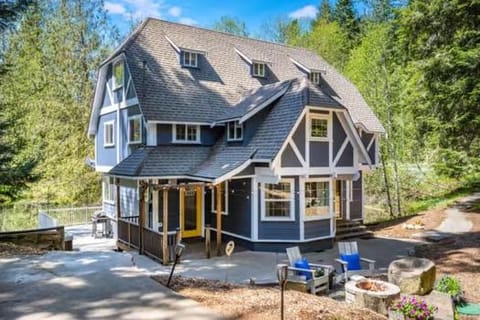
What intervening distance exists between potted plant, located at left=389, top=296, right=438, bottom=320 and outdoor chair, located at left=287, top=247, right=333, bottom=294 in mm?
2187

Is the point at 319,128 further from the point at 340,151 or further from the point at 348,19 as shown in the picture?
the point at 348,19

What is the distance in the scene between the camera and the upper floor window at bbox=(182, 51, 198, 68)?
674 inches

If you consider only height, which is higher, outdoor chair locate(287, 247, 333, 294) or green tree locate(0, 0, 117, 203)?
green tree locate(0, 0, 117, 203)

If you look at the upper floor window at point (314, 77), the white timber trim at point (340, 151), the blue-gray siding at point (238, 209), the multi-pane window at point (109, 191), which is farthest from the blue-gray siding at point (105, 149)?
the upper floor window at point (314, 77)

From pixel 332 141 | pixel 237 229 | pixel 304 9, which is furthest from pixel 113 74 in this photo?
pixel 304 9

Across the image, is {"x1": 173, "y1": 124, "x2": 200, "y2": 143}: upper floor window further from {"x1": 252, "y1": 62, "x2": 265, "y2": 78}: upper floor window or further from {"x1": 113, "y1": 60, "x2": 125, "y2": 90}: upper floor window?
{"x1": 252, "y1": 62, "x2": 265, "y2": 78}: upper floor window

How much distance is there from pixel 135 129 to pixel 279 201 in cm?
693

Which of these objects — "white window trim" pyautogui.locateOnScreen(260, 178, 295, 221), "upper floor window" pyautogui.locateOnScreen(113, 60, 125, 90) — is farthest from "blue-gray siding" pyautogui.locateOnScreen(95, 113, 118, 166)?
"white window trim" pyautogui.locateOnScreen(260, 178, 295, 221)

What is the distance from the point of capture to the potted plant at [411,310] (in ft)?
22.3

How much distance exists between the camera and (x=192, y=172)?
44.8 feet

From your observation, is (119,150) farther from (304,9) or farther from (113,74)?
(304,9)

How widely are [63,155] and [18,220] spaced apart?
4.97m

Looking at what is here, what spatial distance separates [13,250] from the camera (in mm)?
11188

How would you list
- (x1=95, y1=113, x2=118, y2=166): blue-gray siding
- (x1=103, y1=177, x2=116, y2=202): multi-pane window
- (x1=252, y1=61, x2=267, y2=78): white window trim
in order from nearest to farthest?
1. (x1=95, y1=113, x2=118, y2=166): blue-gray siding
2. (x1=103, y1=177, x2=116, y2=202): multi-pane window
3. (x1=252, y1=61, x2=267, y2=78): white window trim
